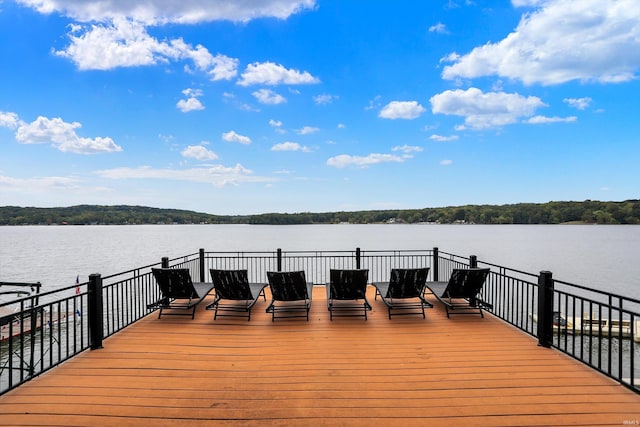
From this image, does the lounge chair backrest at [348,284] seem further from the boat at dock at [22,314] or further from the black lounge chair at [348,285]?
the boat at dock at [22,314]

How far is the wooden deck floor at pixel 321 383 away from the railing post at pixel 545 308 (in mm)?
168

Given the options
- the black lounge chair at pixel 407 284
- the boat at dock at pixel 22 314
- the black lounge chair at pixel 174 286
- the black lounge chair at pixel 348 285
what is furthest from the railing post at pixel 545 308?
the boat at dock at pixel 22 314

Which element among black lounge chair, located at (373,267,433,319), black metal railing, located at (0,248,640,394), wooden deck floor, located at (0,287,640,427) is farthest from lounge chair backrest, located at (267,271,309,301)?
black metal railing, located at (0,248,640,394)

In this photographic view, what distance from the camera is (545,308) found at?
488 centimetres

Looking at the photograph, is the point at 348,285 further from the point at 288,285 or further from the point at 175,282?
the point at 175,282

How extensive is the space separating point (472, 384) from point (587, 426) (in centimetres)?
100

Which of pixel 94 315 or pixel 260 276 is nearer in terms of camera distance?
pixel 94 315

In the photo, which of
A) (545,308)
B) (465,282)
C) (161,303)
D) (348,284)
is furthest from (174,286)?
(545,308)

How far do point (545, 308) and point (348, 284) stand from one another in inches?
120

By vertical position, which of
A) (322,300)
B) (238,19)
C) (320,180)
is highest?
(238,19)

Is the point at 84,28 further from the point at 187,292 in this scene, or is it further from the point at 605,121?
the point at 605,121

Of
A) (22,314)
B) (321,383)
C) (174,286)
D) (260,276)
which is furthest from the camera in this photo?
(260,276)

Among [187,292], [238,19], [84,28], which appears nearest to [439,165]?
[238,19]

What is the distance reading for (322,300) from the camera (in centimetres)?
792
